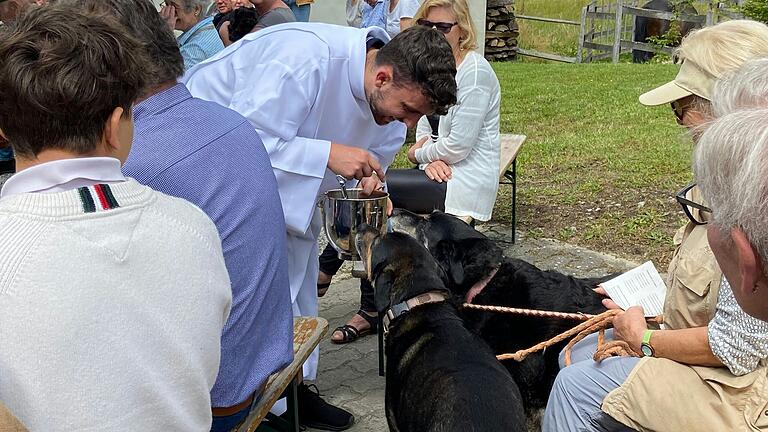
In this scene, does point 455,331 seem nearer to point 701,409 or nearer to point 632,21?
point 701,409

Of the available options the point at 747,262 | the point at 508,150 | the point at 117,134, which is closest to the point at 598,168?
the point at 508,150

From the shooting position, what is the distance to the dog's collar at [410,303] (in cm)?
319

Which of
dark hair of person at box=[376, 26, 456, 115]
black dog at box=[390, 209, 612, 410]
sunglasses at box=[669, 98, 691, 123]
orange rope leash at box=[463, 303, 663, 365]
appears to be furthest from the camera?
black dog at box=[390, 209, 612, 410]

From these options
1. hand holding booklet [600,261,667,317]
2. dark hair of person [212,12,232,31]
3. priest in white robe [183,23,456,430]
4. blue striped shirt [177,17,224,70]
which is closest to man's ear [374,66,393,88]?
priest in white robe [183,23,456,430]

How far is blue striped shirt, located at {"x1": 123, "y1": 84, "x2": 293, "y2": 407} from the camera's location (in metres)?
2.08

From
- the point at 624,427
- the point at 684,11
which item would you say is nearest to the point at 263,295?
the point at 624,427

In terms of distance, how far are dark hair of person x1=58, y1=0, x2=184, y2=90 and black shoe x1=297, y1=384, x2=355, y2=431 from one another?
2006 millimetres

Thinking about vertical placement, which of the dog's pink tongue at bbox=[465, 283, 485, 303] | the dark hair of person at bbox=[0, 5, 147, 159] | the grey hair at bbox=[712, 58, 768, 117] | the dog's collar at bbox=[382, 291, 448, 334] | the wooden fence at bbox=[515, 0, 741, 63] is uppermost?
the dark hair of person at bbox=[0, 5, 147, 159]

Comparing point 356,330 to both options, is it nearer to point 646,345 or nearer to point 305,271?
point 305,271

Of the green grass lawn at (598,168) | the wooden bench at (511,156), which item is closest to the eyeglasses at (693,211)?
the green grass lawn at (598,168)

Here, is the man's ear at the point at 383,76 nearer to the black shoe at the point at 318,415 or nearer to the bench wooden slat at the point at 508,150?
the black shoe at the point at 318,415

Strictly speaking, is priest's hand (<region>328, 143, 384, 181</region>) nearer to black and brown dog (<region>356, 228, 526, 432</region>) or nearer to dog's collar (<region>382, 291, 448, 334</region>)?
black and brown dog (<region>356, 228, 526, 432</region>)

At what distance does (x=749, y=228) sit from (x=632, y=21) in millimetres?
19948

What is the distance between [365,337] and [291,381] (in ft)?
5.84
